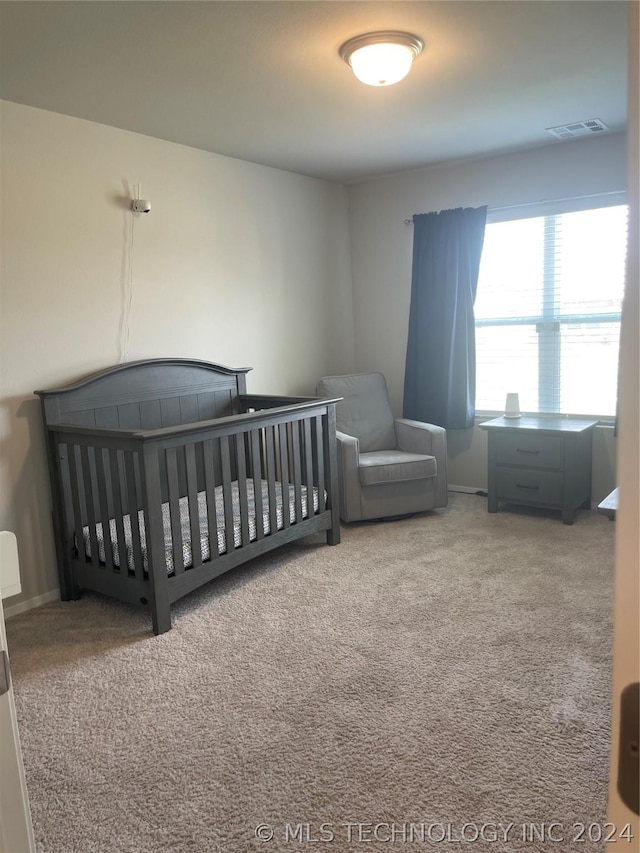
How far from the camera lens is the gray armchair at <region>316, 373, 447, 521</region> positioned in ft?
13.4

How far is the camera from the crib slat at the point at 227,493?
10.2ft

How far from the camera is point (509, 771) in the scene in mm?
1886

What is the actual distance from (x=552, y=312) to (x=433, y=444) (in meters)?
1.20

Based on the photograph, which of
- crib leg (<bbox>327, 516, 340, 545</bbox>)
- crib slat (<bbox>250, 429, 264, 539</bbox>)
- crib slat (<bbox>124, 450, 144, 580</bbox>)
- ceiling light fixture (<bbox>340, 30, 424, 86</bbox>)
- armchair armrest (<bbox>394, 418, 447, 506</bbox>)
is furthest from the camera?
armchair armrest (<bbox>394, 418, 447, 506</bbox>)

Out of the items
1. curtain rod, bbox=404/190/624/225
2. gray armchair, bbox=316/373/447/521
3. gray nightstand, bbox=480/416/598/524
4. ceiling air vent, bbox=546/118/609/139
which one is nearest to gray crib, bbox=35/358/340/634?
gray armchair, bbox=316/373/447/521

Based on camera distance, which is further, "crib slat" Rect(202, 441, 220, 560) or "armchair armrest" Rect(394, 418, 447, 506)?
"armchair armrest" Rect(394, 418, 447, 506)

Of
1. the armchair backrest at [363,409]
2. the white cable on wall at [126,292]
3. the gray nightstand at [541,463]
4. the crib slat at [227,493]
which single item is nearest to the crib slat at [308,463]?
the crib slat at [227,493]

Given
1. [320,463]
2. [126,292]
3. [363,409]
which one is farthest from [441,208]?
[126,292]

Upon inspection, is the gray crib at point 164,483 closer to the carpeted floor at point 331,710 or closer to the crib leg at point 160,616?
the crib leg at point 160,616

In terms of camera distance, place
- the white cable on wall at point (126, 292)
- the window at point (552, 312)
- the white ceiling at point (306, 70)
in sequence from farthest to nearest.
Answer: the window at point (552, 312), the white cable on wall at point (126, 292), the white ceiling at point (306, 70)

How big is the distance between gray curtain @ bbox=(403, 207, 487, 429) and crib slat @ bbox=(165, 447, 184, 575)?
2.43 metres

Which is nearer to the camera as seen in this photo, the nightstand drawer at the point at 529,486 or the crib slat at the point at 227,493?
the crib slat at the point at 227,493

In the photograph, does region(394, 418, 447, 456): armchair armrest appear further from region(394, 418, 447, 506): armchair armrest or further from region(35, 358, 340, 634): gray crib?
region(35, 358, 340, 634): gray crib

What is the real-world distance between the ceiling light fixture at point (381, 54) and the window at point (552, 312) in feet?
6.84
